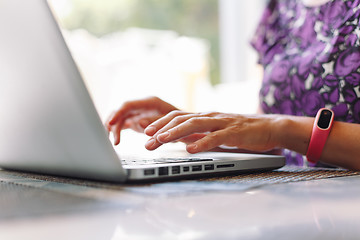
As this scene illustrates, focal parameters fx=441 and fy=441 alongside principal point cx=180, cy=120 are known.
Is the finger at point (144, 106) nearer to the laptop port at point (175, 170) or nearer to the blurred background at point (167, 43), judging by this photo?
the laptop port at point (175, 170)

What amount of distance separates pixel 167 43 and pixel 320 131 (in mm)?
2338

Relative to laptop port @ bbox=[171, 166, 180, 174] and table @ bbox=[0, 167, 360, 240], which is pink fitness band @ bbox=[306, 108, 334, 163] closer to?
table @ bbox=[0, 167, 360, 240]

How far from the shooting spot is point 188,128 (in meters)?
0.69

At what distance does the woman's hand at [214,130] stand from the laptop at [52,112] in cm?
7

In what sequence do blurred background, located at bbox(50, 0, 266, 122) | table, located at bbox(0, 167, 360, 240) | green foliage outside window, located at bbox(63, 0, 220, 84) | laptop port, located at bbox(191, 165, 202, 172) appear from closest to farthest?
table, located at bbox(0, 167, 360, 240)
laptop port, located at bbox(191, 165, 202, 172)
blurred background, located at bbox(50, 0, 266, 122)
green foliage outside window, located at bbox(63, 0, 220, 84)

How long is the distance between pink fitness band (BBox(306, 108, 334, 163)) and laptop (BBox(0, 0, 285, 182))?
19 centimetres

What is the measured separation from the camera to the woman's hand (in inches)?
26.7

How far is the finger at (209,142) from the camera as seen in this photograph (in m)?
0.68

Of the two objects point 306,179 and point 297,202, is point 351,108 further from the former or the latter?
point 297,202

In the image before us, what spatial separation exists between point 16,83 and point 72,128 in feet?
0.40

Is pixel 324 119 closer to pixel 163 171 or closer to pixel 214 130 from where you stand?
pixel 214 130

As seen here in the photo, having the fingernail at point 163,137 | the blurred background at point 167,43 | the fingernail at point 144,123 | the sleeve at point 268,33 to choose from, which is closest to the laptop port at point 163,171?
the fingernail at point 163,137

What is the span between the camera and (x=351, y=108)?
0.99m

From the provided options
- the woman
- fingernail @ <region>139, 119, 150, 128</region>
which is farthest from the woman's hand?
fingernail @ <region>139, 119, 150, 128</region>
